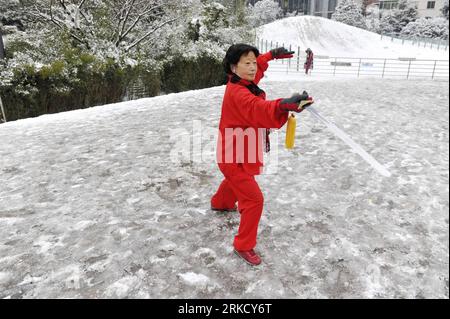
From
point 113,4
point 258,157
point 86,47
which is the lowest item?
point 258,157

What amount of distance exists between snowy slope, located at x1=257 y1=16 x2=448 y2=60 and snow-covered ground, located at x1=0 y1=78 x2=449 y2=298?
114 feet

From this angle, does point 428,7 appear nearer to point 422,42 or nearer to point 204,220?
point 422,42

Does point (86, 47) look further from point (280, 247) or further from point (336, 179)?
point (280, 247)

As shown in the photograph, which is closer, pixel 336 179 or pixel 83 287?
pixel 83 287

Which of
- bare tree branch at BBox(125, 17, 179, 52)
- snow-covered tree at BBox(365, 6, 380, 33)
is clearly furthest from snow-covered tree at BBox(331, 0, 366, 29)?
bare tree branch at BBox(125, 17, 179, 52)

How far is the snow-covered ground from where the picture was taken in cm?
260

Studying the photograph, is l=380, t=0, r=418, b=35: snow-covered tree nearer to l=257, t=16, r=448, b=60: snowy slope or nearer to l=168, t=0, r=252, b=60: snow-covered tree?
l=257, t=16, r=448, b=60: snowy slope

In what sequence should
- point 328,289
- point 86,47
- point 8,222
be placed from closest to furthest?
1. point 328,289
2. point 8,222
3. point 86,47

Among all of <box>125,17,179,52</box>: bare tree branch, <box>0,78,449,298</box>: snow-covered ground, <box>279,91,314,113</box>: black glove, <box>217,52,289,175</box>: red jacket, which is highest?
<box>125,17,179,52</box>: bare tree branch

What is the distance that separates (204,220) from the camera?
3.44 m

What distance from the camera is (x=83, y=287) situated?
8.35 ft

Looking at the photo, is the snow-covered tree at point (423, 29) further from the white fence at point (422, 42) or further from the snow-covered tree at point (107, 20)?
the snow-covered tree at point (107, 20)

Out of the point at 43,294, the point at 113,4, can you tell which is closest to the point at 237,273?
the point at 43,294
